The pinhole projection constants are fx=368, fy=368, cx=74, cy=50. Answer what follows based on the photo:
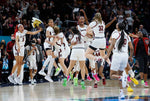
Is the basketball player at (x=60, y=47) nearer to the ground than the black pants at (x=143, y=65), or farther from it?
farther from it

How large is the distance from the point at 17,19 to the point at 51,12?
292cm

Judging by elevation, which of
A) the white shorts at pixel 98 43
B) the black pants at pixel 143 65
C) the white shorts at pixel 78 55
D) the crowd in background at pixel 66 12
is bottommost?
the black pants at pixel 143 65

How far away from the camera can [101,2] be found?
24.0m

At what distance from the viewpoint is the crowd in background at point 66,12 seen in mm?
18136

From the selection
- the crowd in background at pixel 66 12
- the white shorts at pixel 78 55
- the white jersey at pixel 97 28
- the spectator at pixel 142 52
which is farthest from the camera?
the crowd in background at pixel 66 12

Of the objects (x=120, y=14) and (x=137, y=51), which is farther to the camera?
(x=120, y=14)

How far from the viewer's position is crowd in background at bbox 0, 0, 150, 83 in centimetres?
1814

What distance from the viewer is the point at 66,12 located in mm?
21812

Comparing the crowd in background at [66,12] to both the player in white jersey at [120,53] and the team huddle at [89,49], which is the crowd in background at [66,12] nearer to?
the team huddle at [89,49]

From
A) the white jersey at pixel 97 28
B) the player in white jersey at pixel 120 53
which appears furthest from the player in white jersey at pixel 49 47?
the player in white jersey at pixel 120 53

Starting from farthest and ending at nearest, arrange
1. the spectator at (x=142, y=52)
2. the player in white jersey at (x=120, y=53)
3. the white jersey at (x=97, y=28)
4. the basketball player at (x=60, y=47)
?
1. the basketball player at (x=60, y=47)
2. the spectator at (x=142, y=52)
3. the white jersey at (x=97, y=28)
4. the player in white jersey at (x=120, y=53)

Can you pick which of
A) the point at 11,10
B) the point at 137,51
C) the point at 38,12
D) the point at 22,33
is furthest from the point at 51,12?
the point at 137,51

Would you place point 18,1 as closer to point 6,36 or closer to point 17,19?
point 17,19

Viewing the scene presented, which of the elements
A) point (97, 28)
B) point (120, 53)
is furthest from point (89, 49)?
point (120, 53)
